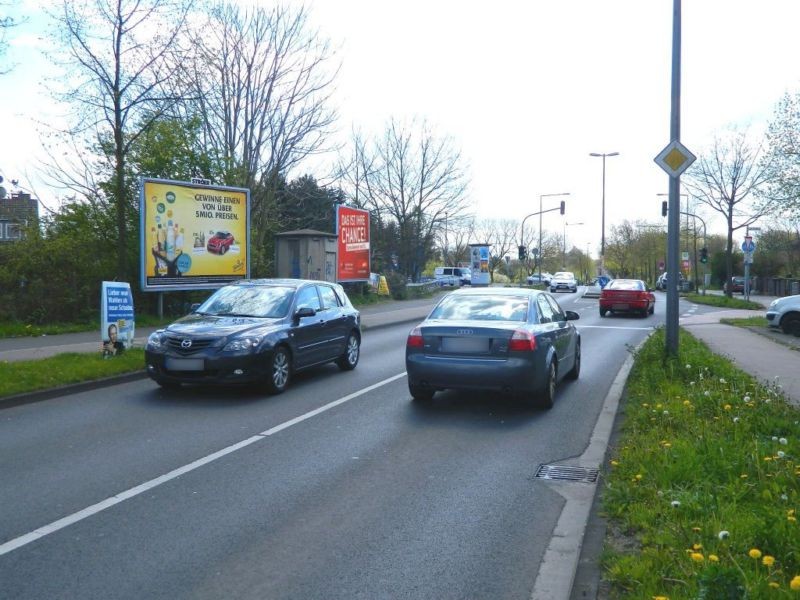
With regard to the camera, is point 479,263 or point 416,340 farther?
point 479,263

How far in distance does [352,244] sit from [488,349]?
74.4 ft

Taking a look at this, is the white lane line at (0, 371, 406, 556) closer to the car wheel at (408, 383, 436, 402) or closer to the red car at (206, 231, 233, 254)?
the car wheel at (408, 383, 436, 402)

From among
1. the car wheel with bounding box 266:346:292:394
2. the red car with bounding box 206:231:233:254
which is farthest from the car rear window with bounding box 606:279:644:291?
the car wheel with bounding box 266:346:292:394

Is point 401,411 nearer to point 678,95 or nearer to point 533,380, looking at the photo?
point 533,380

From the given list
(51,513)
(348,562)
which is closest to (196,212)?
(51,513)

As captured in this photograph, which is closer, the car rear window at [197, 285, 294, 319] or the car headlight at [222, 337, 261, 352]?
the car headlight at [222, 337, 261, 352]

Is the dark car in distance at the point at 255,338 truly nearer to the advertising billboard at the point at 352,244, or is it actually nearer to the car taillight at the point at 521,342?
the car taillight at the point at 521,342

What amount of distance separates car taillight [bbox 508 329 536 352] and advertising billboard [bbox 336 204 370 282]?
2085 cm

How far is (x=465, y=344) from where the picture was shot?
29.4 ft

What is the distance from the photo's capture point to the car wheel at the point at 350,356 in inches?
502

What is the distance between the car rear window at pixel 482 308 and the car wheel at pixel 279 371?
2.19 meters

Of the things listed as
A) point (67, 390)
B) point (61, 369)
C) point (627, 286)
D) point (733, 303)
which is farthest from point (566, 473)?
point (733, 303)

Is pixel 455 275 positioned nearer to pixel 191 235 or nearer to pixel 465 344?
pixel 191 235

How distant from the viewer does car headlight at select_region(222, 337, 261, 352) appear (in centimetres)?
965
